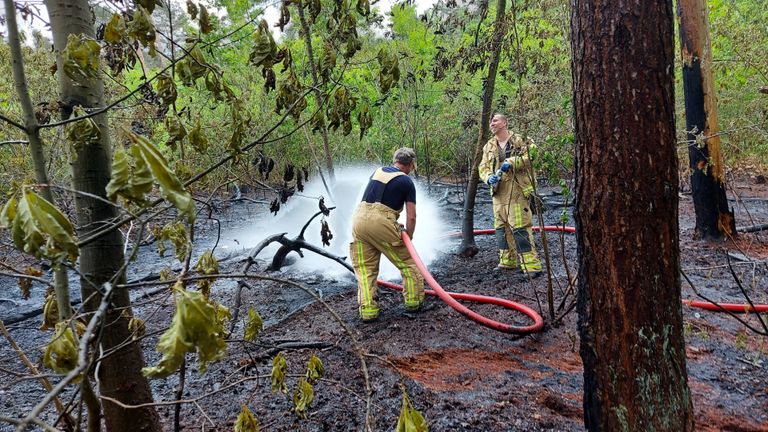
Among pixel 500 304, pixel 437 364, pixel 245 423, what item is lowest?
pixel 437 364

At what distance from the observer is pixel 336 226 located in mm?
8656

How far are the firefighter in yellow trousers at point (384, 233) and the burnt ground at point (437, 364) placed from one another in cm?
27

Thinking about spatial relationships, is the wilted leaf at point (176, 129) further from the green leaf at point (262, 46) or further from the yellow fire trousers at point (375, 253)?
the yellow fire trousers at point (375, 253)

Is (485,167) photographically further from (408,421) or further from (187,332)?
(187,332)

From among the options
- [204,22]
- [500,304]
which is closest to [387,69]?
[204,22]

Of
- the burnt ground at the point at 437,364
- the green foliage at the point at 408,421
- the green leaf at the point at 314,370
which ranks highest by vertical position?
the green foliage at the point at 408,421

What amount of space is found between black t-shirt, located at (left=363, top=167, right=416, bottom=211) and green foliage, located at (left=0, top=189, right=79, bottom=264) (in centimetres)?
415

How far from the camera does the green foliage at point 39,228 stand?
104 cm

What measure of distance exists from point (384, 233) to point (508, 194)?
2.05m

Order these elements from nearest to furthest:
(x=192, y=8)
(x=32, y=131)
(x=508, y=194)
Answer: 1. (x=32, y=131)
2. (x=192, y=8)
3. (x=508, y=194)

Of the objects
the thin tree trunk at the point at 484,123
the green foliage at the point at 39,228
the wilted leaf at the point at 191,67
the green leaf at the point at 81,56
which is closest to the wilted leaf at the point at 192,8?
the wilted leaf at the point at 191,67

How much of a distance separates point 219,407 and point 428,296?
296 centimetres

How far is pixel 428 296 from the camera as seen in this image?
5.78 m

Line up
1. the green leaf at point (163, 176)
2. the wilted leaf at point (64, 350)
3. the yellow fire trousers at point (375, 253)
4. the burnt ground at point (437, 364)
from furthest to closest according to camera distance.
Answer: the yellow fire trousers at point (375, 253), the burnt ground at point (437, 364), the wilted leaf at point (64, 350), the green leaf at point (163, 176)
